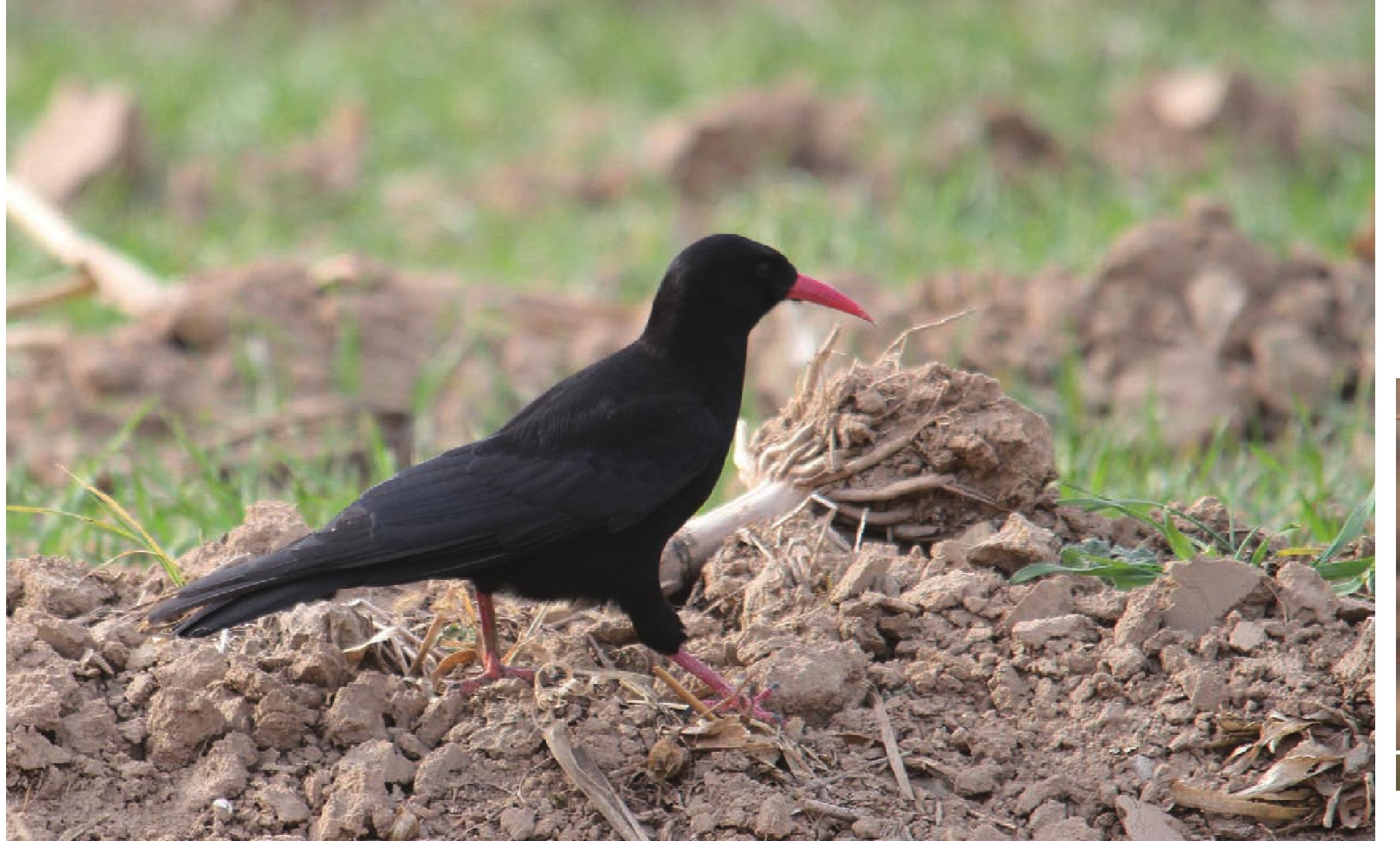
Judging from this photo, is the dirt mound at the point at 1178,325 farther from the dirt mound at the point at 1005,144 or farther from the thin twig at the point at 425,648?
the thin twig at the point at 425,648

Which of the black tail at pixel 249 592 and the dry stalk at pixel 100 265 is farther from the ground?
the black tail at pixel 249 592

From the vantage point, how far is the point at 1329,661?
3377 millimetres

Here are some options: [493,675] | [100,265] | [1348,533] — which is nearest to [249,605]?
[493,675]

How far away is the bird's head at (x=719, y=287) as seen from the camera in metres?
3.74

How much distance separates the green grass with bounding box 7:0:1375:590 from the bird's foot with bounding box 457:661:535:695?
1452 millimetres

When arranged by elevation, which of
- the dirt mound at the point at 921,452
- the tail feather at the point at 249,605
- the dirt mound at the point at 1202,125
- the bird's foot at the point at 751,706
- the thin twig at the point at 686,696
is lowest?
the dirt mound at the point at 1202,125

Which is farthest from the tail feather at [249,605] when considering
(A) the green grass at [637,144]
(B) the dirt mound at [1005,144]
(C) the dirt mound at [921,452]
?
(B) the dirt mound at [1005,144]

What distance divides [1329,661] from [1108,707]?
0.47m

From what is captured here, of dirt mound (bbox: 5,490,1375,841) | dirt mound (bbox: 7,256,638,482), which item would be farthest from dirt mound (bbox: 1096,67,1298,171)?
dirt mound (bbox: 5,490,1375,841)

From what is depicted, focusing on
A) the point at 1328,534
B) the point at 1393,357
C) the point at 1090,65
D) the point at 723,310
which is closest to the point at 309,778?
the point at 723,310

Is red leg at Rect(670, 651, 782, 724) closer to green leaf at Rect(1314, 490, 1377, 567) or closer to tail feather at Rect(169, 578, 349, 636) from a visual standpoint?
tail feather at Rect(169, 578, 349, 636)

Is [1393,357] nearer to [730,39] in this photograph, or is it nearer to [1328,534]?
[1328,534]

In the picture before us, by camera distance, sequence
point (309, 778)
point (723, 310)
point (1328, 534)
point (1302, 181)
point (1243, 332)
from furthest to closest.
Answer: point (1302, 181), point (1243, 332), point (1328, 534), point (723, 310), point (309, 778)

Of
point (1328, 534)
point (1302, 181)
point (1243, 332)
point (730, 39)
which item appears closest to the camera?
point (1328, 534)
